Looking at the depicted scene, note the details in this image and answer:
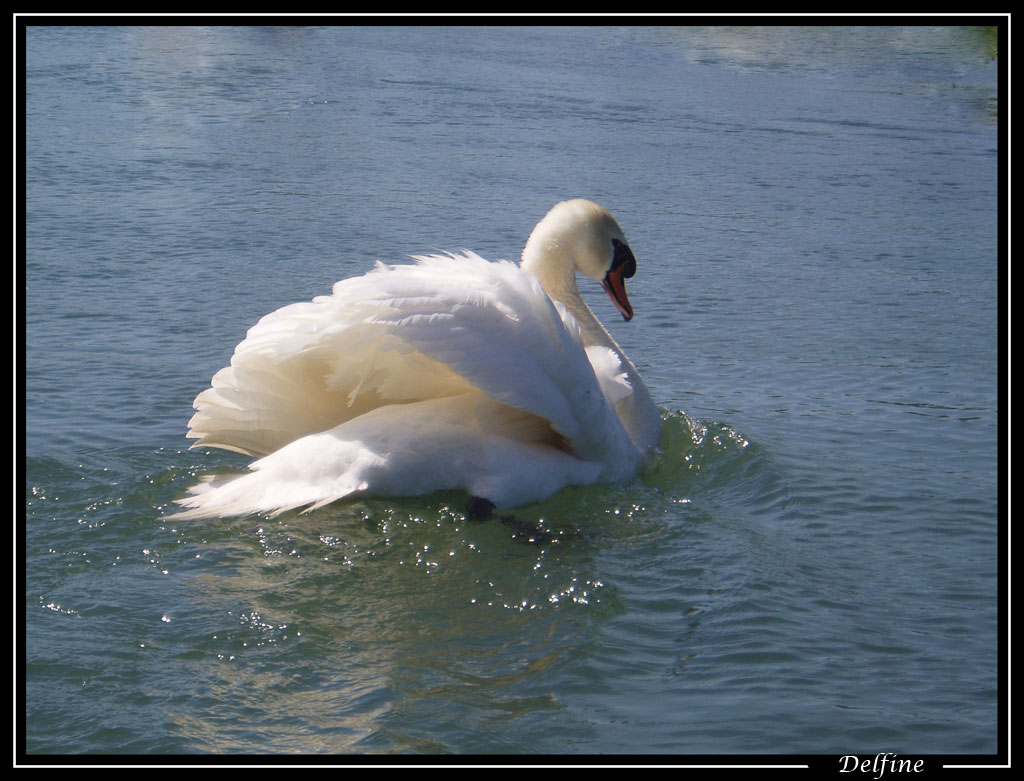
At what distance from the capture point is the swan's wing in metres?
4.60

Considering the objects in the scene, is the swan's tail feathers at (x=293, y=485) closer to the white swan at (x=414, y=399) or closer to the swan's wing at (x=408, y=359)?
the white swan at (x=414, y=399)

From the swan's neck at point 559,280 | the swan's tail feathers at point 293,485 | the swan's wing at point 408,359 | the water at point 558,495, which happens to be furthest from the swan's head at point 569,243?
the swan's tail feathers at point 293,485

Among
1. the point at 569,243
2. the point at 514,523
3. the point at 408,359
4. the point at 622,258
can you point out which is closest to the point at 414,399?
the point at 408,359

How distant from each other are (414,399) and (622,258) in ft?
5.05

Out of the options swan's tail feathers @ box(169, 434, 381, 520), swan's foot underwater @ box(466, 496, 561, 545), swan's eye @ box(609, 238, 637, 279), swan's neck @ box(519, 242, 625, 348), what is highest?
swan's eye @ box(609, 238, 637, 279)

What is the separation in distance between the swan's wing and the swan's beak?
1.03 metres

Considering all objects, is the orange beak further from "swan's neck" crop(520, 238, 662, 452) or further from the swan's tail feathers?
the swan's tail feathers

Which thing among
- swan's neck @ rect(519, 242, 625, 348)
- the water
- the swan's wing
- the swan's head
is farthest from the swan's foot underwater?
the swan's head

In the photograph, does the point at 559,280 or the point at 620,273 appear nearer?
the point at 559,280

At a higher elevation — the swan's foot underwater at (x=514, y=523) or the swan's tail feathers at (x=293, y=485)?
the swan's tail feathers at (x=293, y=485)

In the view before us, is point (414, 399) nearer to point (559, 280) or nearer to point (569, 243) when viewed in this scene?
point (559, 280)

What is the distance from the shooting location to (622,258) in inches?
244

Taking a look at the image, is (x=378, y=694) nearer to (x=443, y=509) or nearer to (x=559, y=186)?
(x=443, y=509)

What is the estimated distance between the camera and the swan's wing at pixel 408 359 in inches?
181
